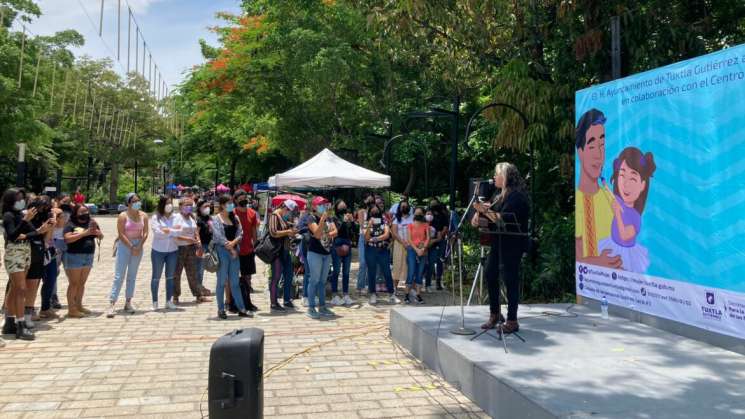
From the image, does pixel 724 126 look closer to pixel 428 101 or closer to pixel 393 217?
pixel 393 217

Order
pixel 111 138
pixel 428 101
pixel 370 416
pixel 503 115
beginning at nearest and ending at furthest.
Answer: pixel 370 416 < pixel 503 115 < pixel 428 101 < pixel 111 138

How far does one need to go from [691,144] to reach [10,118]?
104ft

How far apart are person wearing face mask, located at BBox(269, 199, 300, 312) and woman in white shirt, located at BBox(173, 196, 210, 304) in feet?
5.22

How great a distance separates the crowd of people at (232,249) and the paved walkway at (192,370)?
51cm

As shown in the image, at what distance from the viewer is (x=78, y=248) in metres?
8.53

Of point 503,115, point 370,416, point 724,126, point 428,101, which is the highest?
point 428,101

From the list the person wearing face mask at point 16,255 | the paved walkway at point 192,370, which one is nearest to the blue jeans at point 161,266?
the paved walkway at point 192,370

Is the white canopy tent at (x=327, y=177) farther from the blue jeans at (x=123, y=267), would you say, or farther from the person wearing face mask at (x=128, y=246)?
the blue jeans at (x=123, y=267)

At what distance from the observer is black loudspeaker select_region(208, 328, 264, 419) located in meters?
3.50

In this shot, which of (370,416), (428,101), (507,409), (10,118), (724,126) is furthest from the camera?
(10,118)

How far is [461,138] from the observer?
2227 cm

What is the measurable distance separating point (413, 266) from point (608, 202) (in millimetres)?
4081

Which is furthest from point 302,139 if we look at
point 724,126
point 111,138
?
point 111,138

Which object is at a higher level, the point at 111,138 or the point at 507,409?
the point at 111,138
